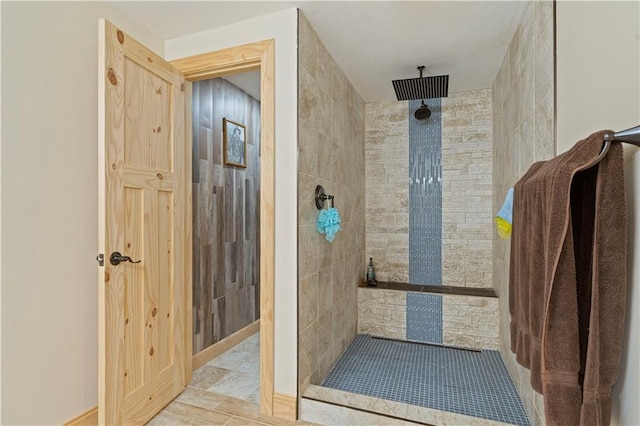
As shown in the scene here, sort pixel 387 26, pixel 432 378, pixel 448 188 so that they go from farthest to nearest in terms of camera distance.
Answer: pixel 448 188 < pixel 432 378 < pixel 387 26

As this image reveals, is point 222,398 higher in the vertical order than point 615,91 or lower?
lower

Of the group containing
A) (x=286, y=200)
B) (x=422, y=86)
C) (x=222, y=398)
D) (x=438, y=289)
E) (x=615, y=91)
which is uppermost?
(x=422, y=86)

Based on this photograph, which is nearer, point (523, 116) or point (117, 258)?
point (117, 258)

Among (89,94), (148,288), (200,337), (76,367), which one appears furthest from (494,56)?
(76,367)

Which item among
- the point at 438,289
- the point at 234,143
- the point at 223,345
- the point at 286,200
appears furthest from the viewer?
the point at 438,289

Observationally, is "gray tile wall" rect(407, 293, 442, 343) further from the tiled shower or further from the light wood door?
the light wood door

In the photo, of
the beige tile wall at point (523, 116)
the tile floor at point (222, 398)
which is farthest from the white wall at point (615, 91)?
the tile floor at point (222, 398)

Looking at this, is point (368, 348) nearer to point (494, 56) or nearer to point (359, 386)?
point (359, 386)

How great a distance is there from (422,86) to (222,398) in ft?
8.49

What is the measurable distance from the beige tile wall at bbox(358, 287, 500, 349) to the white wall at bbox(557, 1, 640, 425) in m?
1.84

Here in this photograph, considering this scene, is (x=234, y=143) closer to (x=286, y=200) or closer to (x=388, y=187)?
(x=286, y=200)

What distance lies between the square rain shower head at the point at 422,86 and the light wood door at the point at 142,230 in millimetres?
1587

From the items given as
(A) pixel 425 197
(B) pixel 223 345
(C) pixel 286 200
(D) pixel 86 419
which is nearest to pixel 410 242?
(A) pixel 425 197

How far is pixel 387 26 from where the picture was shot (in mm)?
1991
